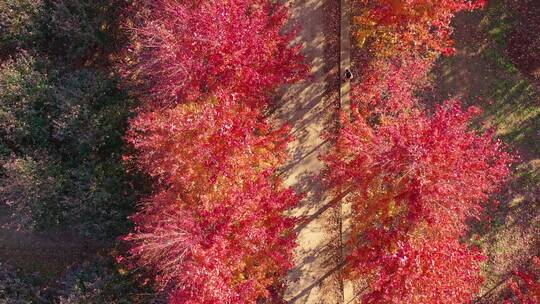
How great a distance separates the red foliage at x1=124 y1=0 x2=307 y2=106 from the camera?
1820 cm

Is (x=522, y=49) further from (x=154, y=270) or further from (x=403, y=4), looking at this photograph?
(x=154, y=270)

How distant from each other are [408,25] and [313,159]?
24.0ft

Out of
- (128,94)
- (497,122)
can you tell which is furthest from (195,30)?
(497,122)

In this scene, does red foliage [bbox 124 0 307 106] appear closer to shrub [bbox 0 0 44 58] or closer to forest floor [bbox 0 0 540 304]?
forest floor [bbox 0 0 540 304]

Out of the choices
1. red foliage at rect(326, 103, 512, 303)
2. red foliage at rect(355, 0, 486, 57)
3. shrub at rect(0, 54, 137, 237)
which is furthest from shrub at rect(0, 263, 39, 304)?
red foliage at rect(355, 0, 486, 57)

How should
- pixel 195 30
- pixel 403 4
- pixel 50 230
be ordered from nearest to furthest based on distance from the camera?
1. pixel 195 30
2. pixel 403 4
3. pixel 50 230

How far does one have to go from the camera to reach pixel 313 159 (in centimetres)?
2362

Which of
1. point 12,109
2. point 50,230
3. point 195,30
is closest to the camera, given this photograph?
point 195,30

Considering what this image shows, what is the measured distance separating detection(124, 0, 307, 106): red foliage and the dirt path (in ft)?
10.7

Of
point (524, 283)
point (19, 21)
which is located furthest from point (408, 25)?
point (19, 21)

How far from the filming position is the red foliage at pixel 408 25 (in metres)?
19.6

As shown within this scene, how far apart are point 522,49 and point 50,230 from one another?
24.1 metres

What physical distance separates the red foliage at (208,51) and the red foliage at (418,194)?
199 inches

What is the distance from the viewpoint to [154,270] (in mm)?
21891
